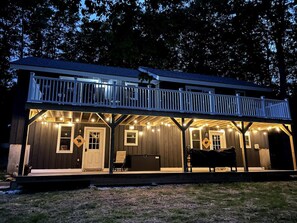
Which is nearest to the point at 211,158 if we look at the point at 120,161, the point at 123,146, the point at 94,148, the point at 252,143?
the point at 120,161

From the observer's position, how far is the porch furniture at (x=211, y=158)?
9539mm

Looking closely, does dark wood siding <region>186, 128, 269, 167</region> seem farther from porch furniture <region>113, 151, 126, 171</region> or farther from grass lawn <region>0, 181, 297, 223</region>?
grass lawn <region>0, 181, 297, 223</region>

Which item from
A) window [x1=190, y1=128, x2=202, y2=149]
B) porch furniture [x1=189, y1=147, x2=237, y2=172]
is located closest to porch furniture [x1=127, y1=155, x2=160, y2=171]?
porch furniture [x1=189, y1=147, x2=237, y2=172]

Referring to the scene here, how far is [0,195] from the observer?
668cm

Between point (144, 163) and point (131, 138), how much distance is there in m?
1.90

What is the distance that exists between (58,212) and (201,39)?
27.8 metres

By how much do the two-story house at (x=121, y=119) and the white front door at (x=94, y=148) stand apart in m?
0.05

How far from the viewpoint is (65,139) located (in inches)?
440

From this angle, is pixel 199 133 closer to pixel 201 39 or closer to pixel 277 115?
pixel 277 115

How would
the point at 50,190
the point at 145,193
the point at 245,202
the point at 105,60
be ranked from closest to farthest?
the point at 245,202
the point at 145,193
the point at 50,190
the point at 105,60

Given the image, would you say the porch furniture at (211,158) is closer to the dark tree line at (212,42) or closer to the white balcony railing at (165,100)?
the white balcony railing at (165,100)

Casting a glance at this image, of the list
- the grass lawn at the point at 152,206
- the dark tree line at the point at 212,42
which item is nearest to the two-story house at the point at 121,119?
the grass lawn at the point at 152,206

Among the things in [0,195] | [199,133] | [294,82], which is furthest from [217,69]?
[0,195]

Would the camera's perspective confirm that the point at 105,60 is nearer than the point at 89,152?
No
